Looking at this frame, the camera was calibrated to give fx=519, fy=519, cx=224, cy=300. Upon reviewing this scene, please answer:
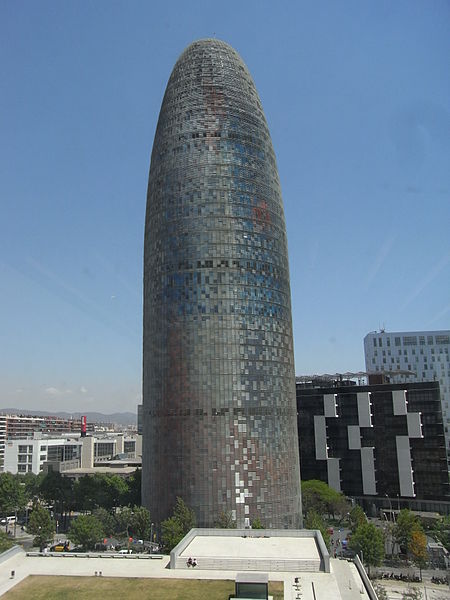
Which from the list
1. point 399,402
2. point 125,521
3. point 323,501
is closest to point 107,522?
point 125,521

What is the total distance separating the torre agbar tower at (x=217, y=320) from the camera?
82.1m

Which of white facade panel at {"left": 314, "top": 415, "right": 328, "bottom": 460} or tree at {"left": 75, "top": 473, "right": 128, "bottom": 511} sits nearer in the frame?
tree at {"left": 75, "top": 473, "right": 128, "bottom": 511}

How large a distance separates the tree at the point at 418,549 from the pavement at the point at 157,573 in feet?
109

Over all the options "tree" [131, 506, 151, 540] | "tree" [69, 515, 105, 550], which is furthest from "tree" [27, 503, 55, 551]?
"tree" [131, 506, 151, 540]

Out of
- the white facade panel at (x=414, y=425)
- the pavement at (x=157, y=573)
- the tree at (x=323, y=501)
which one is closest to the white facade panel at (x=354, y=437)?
the white facade panel at (x=414, y=425)

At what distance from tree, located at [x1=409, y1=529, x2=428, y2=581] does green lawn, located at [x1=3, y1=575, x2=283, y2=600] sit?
43231 mm

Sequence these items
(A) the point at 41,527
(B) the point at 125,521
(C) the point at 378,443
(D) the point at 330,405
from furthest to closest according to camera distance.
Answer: (D) the point at 330,405
(C) the point at 378,443
(A) the point at 41,527
(B) the point at 125,521

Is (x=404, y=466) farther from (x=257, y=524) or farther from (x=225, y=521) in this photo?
(x=225, y=521)

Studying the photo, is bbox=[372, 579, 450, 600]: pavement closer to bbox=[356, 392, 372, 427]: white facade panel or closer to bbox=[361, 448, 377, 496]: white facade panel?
bbox=[361, 448, 377, 496]: white facade panel

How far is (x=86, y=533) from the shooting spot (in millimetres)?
76688

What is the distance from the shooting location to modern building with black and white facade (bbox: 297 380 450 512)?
365 ft

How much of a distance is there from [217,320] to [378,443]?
185ft

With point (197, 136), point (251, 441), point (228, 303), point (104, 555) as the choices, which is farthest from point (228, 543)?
point (197, 136)

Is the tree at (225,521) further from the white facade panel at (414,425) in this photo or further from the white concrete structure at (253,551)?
the white facade panel at (414,425)
